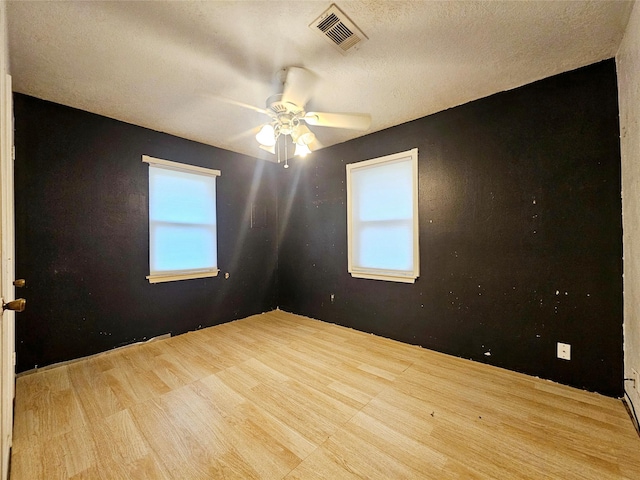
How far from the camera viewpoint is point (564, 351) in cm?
208

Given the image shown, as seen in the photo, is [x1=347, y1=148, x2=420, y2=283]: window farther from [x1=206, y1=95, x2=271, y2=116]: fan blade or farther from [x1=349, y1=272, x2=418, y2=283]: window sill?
[x1=206, y1=95, x2=271, y2=116]: fan blade

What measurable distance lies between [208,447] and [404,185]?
2.82 meters

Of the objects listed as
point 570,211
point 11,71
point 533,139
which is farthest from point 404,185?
point 11,71

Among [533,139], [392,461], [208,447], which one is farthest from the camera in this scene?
[533,139]

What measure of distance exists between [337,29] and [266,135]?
851 mm

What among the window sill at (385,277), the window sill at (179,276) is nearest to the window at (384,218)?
the window sill at (385,277)

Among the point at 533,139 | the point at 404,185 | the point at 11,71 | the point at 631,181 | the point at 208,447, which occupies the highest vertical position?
the point at 11,71

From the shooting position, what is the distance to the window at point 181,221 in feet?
10.0

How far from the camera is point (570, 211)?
2.05m

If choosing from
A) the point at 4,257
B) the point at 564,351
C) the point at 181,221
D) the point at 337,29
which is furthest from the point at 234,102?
the point at 564,351

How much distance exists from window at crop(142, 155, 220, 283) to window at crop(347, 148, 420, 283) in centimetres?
186

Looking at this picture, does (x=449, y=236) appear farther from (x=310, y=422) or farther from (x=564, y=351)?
(x=310, y=422)

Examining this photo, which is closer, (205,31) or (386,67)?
(205,31)

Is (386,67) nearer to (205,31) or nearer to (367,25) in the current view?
(367,25)
